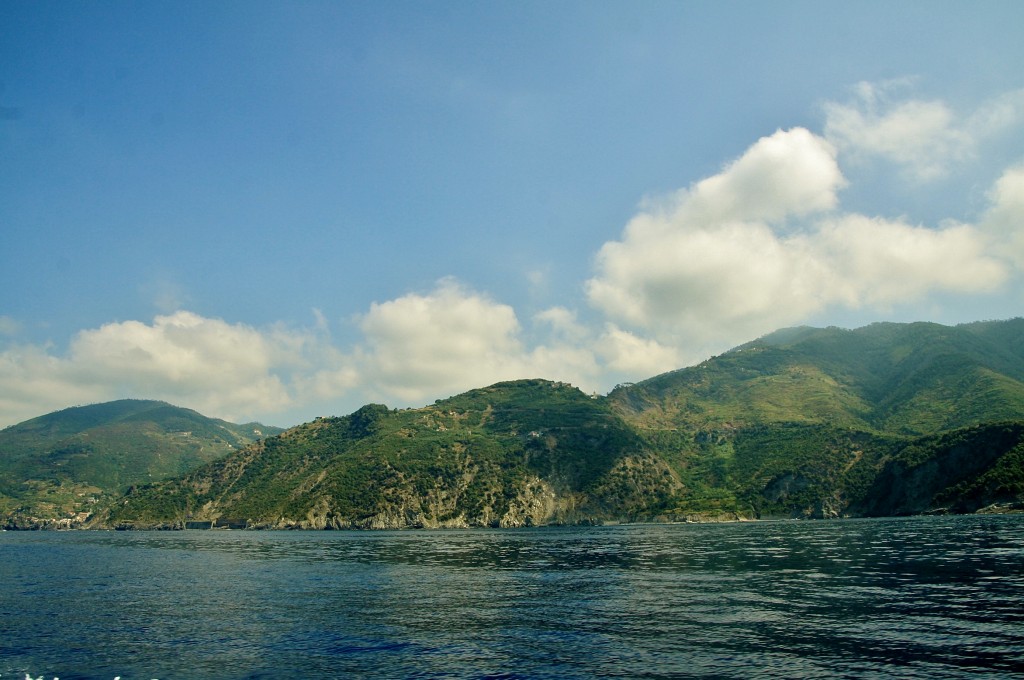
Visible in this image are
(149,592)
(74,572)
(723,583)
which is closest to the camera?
(723,583)

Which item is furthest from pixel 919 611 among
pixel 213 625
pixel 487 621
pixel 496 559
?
pixel 496 559

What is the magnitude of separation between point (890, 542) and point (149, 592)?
4479 inches

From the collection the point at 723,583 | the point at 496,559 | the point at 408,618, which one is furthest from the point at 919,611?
the point at 496,559

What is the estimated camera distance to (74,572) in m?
97.2

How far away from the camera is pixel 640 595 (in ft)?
192

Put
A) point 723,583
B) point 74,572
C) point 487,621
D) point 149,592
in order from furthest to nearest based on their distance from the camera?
point 74,572, point 149,592, point 723,583, point 487,621

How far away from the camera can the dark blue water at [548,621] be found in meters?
34.0

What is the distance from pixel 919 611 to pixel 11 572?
12108 cm

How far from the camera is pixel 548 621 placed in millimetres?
47094

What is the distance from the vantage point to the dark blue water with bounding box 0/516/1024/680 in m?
34.0

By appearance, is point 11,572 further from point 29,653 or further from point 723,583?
point 723,583

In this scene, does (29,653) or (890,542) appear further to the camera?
(890,542)

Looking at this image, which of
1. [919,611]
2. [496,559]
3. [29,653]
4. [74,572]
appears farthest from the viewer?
[496,559]

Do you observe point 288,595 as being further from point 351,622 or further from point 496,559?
point 496,559
